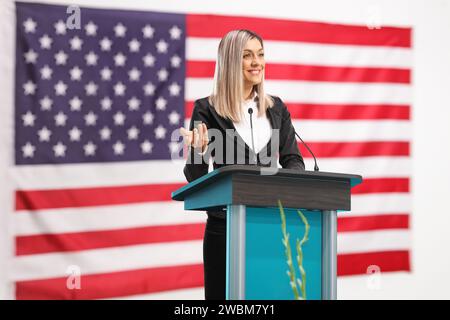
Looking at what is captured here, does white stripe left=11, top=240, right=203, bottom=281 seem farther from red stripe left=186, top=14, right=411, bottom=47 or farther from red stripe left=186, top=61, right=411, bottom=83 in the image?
red stripe left=186, top=14, right=411, bottom=47

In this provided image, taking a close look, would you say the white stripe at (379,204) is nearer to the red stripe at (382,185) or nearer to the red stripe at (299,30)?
the red stripe at (382,185)

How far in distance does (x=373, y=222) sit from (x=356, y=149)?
50cm

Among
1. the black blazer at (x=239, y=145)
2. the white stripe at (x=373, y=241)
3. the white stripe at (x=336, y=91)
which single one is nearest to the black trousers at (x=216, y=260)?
the black blazer at (x=239, y=145)

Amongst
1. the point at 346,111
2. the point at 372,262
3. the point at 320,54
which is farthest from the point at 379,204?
the point at 320,54

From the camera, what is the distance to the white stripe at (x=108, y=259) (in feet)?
10.1

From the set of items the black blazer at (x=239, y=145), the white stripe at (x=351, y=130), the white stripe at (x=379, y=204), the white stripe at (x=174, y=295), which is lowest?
the white stripe at (x=174, y=295)

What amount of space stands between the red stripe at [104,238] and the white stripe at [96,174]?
0.95ft

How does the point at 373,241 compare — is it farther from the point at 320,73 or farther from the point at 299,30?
the point at 299,30

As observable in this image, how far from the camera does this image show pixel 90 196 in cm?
318

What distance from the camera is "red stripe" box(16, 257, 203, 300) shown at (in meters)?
3.09

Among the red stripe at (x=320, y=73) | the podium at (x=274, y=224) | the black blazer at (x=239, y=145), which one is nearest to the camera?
the podium at (x=274, y=224)

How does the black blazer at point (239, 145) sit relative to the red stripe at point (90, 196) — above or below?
above
